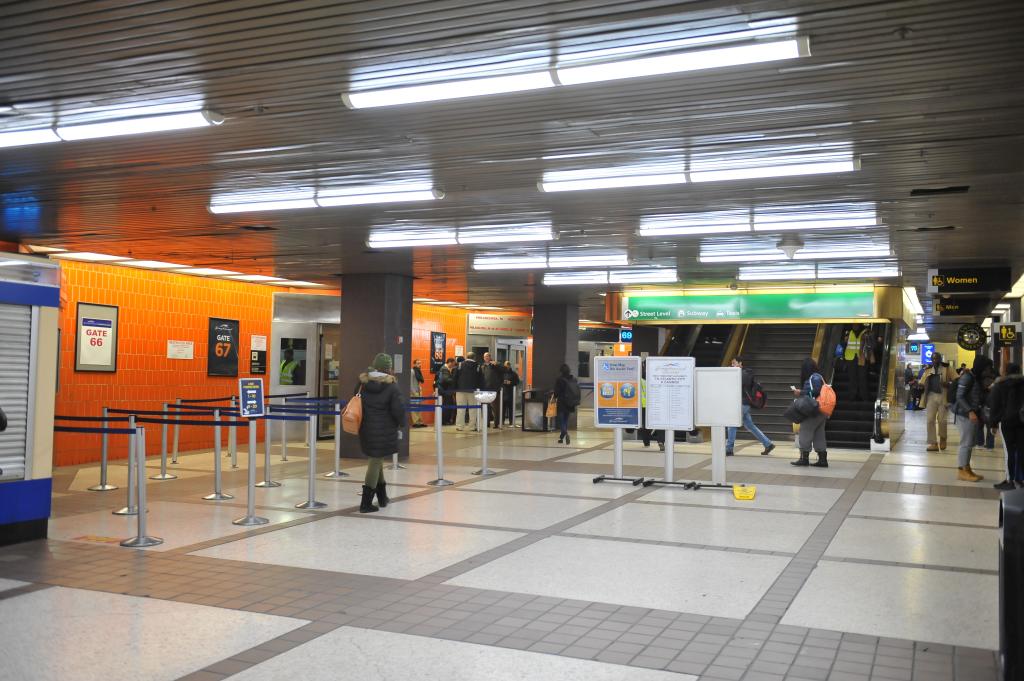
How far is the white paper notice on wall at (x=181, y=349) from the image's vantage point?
16.2m

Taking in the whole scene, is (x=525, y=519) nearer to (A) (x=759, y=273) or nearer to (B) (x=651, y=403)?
(B) (x=651, y=403)

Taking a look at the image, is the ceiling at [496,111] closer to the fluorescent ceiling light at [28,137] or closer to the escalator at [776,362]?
the fluorescent ceiling light at [28,137]

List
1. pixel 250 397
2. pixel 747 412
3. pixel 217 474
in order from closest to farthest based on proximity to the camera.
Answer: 1. pixel 250 397
2. pixel 217 474
3. pixel 747 412

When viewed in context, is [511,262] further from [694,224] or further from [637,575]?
[637,575]

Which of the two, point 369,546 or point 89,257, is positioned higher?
point 89,257

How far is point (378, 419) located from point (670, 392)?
3.95 metres

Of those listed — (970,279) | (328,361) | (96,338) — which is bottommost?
(328,361)

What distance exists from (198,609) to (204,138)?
3.55 metres

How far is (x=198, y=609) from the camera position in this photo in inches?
214

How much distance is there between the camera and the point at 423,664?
4449 mm

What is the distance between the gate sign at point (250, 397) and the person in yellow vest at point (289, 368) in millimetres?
7849

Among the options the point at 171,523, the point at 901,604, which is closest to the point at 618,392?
the point at 171,523

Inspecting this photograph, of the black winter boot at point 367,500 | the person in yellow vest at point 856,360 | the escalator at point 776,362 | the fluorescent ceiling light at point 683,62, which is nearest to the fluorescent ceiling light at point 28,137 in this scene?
the fluorescent ceiling light at point 683,62

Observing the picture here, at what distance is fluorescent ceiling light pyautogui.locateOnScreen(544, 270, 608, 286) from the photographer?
1570cm
